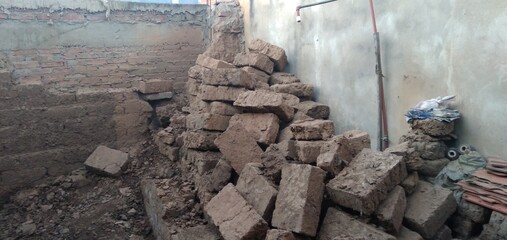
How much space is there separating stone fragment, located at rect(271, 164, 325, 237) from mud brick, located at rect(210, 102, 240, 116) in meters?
1.89

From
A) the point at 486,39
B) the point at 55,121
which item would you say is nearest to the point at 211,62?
the point at 55,121

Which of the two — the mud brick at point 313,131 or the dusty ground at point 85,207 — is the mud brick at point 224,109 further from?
the mud brick at point 313,131

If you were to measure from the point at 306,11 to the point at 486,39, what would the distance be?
2.68m

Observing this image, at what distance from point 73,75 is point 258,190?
4.34m

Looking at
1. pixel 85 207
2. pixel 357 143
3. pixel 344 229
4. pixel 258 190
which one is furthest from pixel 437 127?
pixel 85 207

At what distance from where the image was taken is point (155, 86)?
655 cm

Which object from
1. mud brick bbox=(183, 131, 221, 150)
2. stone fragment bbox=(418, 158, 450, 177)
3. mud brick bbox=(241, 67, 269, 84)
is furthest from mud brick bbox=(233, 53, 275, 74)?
stone fragment bbox=(418, 158, 450, 177)

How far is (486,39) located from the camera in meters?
3.14

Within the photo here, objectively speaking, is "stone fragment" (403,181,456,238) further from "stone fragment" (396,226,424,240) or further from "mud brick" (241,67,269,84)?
"mud brick" (241,67,269,84)

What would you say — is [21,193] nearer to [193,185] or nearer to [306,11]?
[193,185]

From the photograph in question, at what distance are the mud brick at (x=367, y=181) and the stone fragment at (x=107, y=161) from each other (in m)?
3.71

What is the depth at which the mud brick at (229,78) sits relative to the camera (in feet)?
16.4

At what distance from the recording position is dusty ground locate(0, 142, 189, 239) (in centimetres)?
478

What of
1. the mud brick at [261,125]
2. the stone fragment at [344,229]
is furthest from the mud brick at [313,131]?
the stone fragment at [344,229]
